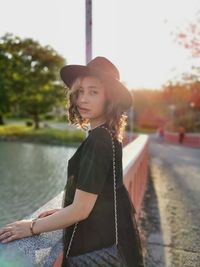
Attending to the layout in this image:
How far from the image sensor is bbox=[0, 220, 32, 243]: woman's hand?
7.27 ft

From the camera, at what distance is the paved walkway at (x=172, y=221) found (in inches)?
214

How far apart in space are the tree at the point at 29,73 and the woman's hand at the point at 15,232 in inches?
1701

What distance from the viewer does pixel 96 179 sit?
2037 mm

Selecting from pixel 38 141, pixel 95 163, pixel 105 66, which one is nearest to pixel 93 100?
pixel 105 66

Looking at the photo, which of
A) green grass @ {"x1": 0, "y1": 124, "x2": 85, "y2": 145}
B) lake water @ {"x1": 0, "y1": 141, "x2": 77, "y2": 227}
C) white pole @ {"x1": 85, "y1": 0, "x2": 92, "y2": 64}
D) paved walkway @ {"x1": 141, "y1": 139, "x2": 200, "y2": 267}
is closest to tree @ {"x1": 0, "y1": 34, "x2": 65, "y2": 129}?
green grass @ {"x1": 0, "y1": 124, "x2": 85, "y2": 145}

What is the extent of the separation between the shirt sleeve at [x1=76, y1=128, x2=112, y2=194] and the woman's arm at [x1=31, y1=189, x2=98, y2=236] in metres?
0.04

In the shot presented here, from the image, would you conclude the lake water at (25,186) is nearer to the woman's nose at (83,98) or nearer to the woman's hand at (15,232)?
the woman's hand at (15,232)

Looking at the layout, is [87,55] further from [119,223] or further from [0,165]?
[0,165]

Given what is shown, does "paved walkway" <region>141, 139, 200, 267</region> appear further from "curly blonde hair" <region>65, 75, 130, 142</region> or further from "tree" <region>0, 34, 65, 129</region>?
"tree" <region>0, 34, 65, 129</region>

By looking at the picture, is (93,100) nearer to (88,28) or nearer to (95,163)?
(95,163)

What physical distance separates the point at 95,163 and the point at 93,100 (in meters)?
0.37

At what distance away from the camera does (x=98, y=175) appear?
6.70ft

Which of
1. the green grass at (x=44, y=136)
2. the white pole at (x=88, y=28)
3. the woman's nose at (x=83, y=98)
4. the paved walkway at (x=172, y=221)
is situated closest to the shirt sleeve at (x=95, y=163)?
the woman's nose at (x=83, y=98)

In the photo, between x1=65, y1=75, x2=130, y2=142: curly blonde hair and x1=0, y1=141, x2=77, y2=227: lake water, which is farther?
x1=0, y1=141, x2=77, y2=227: lake water
